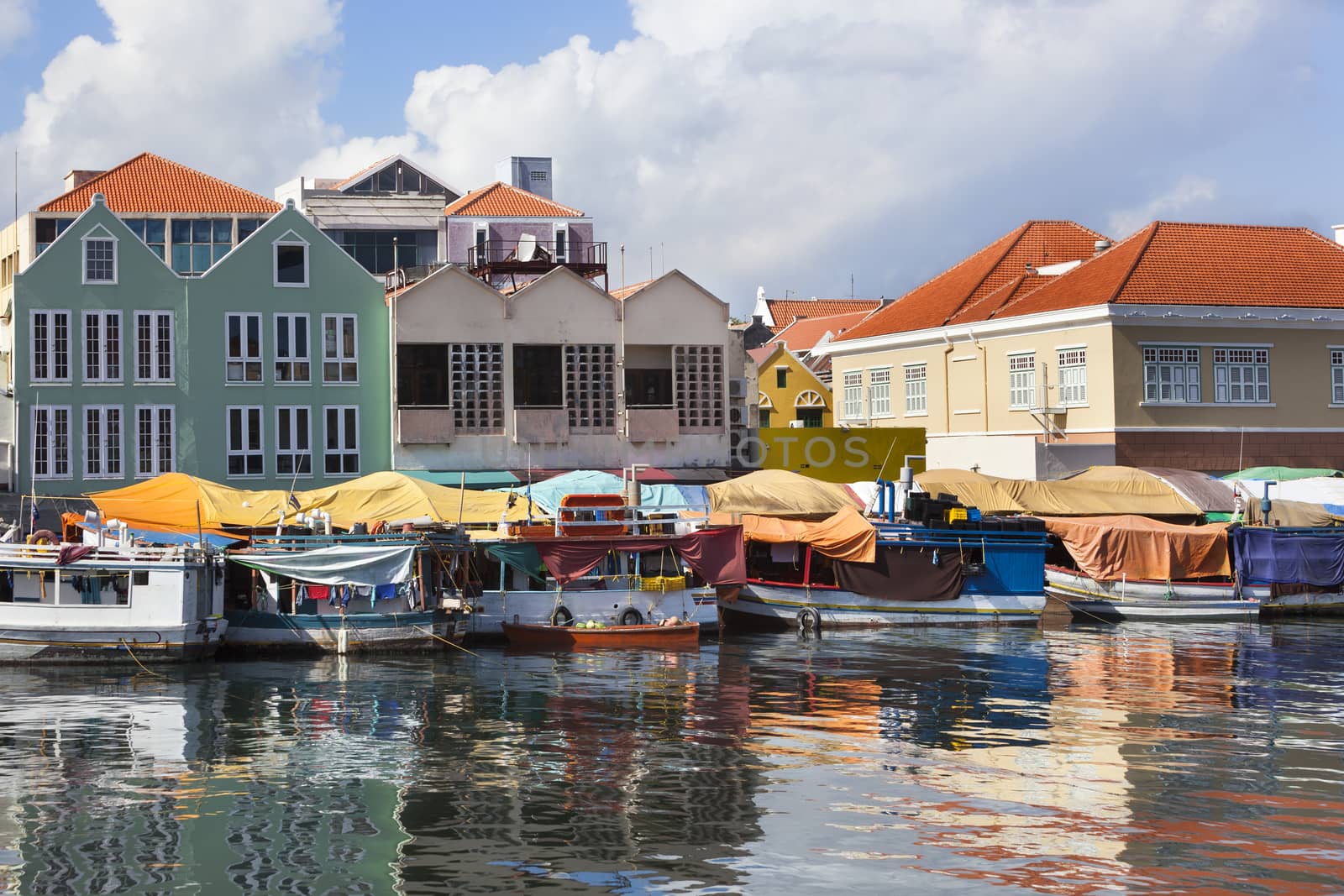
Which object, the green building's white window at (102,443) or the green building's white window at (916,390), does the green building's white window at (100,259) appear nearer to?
the green building's white window at (102,443)

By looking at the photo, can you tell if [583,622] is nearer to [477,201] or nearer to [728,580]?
[728,580]

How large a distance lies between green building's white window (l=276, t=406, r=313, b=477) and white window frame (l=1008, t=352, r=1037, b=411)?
27334mm

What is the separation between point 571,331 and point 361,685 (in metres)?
24.2

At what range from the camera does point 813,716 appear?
3130 cm

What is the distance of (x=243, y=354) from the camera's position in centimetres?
5522

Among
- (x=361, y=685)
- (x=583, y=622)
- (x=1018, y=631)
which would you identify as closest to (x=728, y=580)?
(x=583, y=622)

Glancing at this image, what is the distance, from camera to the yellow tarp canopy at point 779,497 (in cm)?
4931

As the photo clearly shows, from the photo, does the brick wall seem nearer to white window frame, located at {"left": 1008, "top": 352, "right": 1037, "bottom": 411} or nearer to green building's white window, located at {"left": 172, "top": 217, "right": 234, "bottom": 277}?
white window frame, located at {"left": 1008, "top": 352, "right": 1037, "bottom": 411}

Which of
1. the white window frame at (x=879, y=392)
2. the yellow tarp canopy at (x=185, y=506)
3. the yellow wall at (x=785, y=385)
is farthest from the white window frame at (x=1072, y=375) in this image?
the yellow wall at (x=785, y=385)

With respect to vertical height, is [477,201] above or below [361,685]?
above

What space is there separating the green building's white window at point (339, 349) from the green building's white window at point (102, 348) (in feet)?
22.1

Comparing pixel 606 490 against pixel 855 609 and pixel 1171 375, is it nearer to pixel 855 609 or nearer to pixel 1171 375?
pixel 855 609

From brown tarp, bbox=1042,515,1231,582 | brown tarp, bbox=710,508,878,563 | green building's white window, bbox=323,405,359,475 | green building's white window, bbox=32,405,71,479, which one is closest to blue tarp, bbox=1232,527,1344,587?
brown tarp, bbox=1042,515,1231,582

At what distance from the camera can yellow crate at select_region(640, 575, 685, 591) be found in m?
43.8
